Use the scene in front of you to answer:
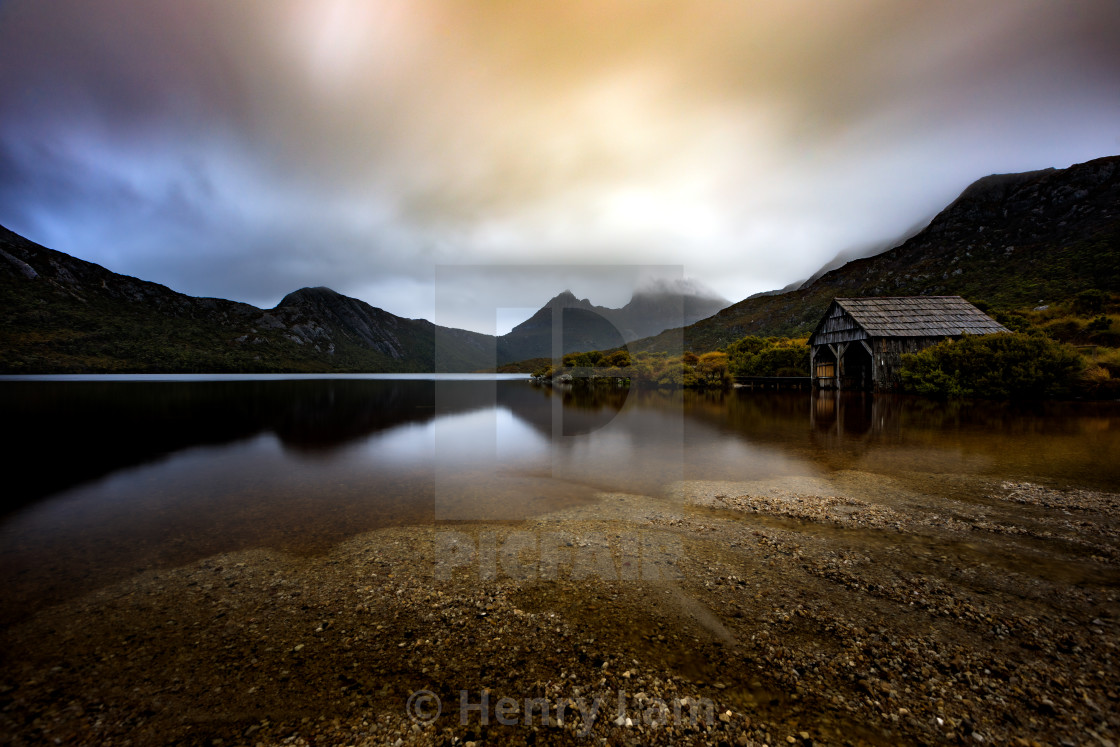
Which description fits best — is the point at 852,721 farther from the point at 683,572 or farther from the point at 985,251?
the point at 985,251

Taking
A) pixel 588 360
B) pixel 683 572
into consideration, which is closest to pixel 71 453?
pixel 683 572

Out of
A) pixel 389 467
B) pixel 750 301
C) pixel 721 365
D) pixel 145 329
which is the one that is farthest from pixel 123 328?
pixel 750 301

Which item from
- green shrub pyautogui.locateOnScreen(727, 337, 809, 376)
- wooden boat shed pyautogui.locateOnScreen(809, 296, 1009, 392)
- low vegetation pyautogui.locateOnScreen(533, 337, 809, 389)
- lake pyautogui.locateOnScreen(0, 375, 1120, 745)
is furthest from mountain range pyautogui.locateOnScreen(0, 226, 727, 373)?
lake pyautogui.locateOnScreen(0, 375, 1120, 745)

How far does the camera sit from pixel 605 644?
13.1 ft

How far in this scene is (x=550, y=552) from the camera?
19.9 ft

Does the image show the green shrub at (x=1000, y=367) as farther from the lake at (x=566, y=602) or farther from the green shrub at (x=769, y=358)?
the lake at (x=566, y=602)

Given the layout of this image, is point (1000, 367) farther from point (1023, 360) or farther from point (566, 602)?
point (566, 602)

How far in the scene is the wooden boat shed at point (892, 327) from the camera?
31.8m

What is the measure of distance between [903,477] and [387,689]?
36.9 ft

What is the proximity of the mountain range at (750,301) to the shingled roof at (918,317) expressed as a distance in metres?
28.9

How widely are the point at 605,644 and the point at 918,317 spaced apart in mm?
40585

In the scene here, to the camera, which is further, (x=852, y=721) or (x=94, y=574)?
(x=94, y=574)

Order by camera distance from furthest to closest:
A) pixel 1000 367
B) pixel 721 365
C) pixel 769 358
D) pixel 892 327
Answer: pixel 721 365
pixel 769 358
pixel 892 327
pixel 1000 367

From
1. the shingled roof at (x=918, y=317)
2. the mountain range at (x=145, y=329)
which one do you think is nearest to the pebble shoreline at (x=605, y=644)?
the shingled roof at (x=918, y=317)
